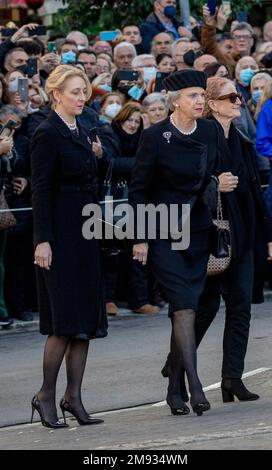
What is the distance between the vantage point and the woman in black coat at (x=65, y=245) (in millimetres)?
8711

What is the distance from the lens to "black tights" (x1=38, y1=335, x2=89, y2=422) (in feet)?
29.0

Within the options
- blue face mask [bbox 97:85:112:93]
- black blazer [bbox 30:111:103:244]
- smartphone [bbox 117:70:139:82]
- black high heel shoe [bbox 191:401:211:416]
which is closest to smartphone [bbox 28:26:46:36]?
blue face mask [bbox 97:85:112:93]

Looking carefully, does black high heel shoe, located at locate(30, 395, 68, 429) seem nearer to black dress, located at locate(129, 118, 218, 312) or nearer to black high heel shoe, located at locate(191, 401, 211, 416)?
black high heel shoe, located at locate(191, 401, 211, 416)

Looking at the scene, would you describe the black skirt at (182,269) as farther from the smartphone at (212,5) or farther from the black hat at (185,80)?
the smartphone at (212,5)

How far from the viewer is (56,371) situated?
349 inches

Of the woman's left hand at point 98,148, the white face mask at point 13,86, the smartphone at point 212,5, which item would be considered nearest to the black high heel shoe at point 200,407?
the woman's left hand at point 98,148

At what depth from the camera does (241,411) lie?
8.98 m

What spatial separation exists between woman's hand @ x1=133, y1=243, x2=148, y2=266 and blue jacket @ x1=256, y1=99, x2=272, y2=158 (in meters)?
5.71

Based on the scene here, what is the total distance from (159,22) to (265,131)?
5458 mm

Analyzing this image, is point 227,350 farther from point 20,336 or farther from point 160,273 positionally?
point 20,336

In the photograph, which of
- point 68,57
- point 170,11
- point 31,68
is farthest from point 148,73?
point 170,11

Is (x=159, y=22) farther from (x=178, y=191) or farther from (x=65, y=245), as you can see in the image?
(x=65, y=245)

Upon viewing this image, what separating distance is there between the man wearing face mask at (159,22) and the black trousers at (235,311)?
10109 millimetres
